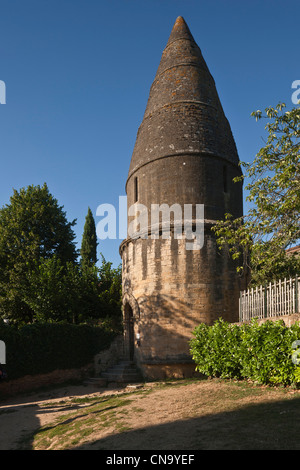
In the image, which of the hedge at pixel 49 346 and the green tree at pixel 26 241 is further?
the green tree at pixel 26 241

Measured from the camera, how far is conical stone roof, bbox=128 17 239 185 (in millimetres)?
16609

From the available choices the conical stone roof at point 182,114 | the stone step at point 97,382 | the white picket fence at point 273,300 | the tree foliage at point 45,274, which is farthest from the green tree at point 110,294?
the white picket fence at point 273,300

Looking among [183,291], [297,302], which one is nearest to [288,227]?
[297,302]

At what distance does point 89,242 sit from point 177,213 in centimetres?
2026

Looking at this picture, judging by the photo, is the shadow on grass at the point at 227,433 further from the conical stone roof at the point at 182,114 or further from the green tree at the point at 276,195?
the conical stone roof at the point at 182,114

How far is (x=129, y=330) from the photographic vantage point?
18.0 meters

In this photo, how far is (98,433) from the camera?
7.42 metres

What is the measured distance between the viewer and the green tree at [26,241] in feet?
70.8

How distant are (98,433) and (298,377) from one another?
404 cm

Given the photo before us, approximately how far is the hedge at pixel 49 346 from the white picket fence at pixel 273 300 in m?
7.31

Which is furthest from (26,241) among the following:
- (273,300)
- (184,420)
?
(184,420)

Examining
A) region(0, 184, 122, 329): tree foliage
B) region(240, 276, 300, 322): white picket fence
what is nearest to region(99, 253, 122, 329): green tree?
region(0, 184, 122, 329): tree foliage

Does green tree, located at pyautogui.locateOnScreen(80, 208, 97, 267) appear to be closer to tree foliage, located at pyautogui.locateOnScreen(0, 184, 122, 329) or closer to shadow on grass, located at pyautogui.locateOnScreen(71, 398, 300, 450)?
tree foliage, located at pyautogui.locateOnScreen(0, 184, 122, 329)

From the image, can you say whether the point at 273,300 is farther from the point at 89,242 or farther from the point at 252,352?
the point at 89,242
